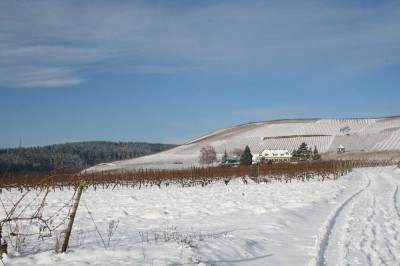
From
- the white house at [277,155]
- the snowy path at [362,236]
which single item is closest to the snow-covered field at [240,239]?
the snowy path at [362,236]

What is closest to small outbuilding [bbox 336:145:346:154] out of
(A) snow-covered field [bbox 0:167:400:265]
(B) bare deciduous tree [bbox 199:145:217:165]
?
(B) bare deciduous tree [bbox 199:145:217:165]

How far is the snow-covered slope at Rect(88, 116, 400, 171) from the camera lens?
10300cm

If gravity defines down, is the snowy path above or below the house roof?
below

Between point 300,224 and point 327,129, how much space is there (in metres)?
120

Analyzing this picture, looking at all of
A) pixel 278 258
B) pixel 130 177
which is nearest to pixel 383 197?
pixel 278 258

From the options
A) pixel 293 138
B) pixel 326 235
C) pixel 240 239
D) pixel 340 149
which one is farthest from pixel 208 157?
pixel 240 239

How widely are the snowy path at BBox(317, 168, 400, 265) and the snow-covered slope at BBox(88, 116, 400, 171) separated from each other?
3220 inches

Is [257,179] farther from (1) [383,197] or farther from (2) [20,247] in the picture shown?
(2) [20,247]

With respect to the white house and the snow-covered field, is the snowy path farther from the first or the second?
the white house

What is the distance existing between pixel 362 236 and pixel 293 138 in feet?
371

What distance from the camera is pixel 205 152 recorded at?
327 feet

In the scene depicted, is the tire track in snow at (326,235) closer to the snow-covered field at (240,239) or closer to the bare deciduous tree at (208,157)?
the snow-covered field at (240,239)

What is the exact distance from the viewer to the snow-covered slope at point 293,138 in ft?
338

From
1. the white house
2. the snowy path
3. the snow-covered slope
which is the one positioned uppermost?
the snow-covered slope
